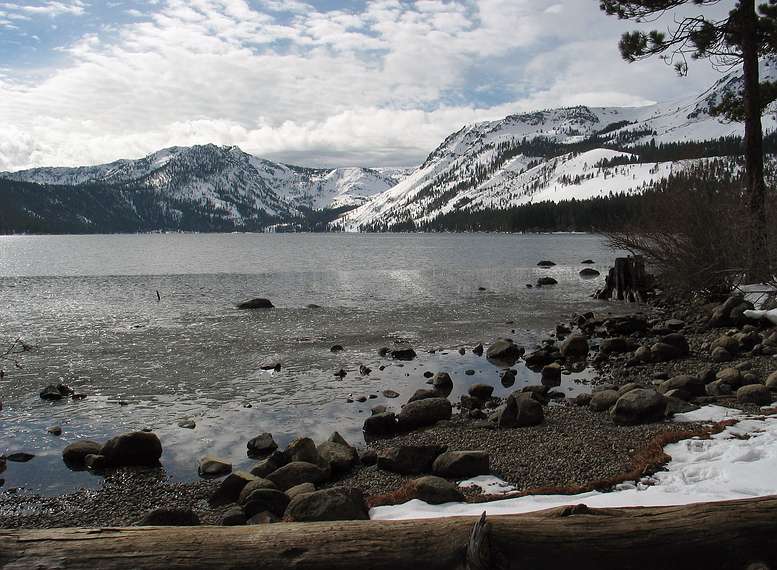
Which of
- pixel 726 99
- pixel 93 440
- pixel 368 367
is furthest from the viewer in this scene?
pixel 726 99

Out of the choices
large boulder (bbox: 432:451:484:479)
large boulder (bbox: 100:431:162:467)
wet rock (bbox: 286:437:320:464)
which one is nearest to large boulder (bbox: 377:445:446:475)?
large boulder (bbox: 432:451:484:479)

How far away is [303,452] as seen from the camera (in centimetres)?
1123

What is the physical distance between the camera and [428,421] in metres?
13.7

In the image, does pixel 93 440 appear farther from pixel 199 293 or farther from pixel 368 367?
pixel 199 293

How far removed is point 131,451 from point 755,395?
41.2ft

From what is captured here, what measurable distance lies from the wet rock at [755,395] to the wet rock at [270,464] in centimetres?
926

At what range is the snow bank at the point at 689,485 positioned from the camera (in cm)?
694

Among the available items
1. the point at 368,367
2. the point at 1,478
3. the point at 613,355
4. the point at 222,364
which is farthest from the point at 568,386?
the point at 1,478

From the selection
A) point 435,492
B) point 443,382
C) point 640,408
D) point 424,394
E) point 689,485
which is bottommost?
point 443,382

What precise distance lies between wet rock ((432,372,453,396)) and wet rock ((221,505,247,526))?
9.02m

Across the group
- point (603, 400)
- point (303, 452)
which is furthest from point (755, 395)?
point (303, 452)

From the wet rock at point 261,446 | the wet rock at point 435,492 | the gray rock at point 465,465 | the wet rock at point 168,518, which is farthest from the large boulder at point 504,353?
the wet rock at point 168,518

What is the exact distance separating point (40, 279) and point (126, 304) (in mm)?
27430

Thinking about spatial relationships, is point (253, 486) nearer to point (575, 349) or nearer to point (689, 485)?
point (689, 485)
